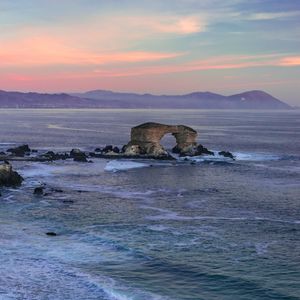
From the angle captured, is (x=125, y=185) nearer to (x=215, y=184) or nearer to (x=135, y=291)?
(x=215, y=184)

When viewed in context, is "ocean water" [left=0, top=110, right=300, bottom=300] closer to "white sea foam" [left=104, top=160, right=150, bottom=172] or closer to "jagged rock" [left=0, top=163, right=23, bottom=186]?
"jagged rock" [left=0, top=163, right=23, bottom=186]

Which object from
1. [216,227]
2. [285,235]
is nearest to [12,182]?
[216,227]

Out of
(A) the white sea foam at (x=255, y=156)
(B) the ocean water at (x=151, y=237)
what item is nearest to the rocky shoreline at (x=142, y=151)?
(A) the white sea foam at (x=255, y=156)

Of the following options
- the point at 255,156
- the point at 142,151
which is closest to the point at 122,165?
the point at 142,151

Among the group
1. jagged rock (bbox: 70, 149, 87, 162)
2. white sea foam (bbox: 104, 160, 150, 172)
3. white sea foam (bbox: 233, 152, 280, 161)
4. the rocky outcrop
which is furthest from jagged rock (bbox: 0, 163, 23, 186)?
white sea foam (bbox: 233, 152, 280, 161)

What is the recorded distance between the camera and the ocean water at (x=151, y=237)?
96.7 feet

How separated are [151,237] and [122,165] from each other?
143 ft

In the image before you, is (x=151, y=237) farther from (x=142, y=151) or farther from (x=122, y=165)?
(x=142, y=151)

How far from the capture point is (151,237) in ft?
129

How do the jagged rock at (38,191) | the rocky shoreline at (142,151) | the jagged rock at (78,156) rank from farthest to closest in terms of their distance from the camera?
Result: the rocky shoreline at (142,151), the jagged rock at (78,156), the jagged rock at (38,191)

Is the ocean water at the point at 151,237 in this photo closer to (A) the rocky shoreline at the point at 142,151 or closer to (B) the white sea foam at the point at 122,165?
(B) the white sea foam at the point at 122,165

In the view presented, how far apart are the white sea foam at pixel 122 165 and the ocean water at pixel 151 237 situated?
16.0ft

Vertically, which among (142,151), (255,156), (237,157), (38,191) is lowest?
(38,191)

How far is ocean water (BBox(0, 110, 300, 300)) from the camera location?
29.5 metres
